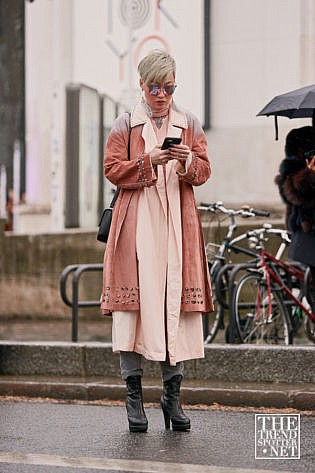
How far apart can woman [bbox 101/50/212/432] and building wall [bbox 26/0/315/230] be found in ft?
20.9

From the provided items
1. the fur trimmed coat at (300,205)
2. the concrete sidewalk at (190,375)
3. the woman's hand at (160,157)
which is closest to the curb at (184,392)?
the concrete sidewalk at (190,375)

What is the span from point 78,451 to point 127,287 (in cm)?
94

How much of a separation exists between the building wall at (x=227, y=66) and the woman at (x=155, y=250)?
251 inches

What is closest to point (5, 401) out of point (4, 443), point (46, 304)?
point (4, 443)

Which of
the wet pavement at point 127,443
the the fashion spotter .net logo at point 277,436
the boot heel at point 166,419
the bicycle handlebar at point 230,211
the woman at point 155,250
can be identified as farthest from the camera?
the bicycle handlebar at point 230,211

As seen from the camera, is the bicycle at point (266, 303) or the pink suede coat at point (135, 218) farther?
the bicycle at point (266, 303)

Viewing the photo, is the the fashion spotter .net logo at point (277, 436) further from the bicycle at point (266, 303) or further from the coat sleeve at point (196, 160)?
the bicycle at point (266, 303)

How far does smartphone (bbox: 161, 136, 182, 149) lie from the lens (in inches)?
252

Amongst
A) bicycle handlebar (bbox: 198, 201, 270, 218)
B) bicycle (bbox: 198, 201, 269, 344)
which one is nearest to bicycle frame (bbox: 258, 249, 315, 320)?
bicycle (bbox: 198, 201, 269, 344)

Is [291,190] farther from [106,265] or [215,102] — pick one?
[215,102]

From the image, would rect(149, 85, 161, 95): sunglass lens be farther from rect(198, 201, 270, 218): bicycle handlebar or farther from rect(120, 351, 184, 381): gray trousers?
rect(198, 201, 270, 218): bicycle handlebar

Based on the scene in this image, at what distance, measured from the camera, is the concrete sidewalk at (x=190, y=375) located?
8.02m

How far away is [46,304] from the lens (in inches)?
551

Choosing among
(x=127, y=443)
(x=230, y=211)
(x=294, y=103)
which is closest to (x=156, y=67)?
(x=127, y=443)
